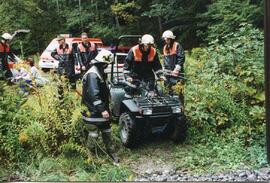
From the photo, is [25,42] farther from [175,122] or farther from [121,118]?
[175,122]

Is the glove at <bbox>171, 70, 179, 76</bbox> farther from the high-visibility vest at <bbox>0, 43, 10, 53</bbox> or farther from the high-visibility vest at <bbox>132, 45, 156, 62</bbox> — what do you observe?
the high-visibility vest at <bbox>0, 43, 10, 53</bbox>

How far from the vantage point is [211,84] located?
586 cm

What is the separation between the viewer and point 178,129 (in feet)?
18.8

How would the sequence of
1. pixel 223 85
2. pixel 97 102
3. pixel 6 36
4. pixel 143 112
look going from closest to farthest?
pixel 97 102 → pixel 143 112 → pixel 6 36 → pixel 223 85

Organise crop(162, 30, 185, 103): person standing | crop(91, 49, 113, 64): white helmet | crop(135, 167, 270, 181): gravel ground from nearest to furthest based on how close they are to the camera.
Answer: crop(135, 167, 270, 181): gravel ground < crop(91, 49, 113, 64): white helmet < crop(162, 30, 185, 103): person standing

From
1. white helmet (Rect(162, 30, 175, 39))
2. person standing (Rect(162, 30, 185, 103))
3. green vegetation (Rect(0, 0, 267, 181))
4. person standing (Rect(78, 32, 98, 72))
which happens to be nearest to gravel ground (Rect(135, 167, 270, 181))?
green vegetation (Rect(0, 0, 267, 181))

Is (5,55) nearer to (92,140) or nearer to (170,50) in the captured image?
(92,140)

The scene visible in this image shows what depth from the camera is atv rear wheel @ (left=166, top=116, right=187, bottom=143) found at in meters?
5.72

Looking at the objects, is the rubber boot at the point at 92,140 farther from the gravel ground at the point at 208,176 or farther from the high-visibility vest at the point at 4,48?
the high-visibility vest at the point at 4,48

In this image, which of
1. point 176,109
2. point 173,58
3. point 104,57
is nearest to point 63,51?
point 104,57

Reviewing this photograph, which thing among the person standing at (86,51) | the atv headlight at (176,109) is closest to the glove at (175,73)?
the atv headlight at (176,109)

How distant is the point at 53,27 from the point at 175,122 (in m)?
1.67

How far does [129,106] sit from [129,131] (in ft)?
0.88

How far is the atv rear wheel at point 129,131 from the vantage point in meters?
5.68
